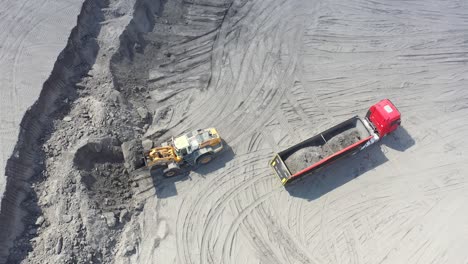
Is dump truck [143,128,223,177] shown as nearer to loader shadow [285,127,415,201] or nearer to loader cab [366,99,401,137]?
loader shadow [285,127,415,201]

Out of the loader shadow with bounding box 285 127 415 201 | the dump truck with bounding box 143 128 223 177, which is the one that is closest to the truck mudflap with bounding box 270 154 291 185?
the loader shadow with bounding box 285 127 415 201

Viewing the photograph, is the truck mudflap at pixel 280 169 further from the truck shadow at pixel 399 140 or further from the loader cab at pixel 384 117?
the truck shadow at pixel 399 140

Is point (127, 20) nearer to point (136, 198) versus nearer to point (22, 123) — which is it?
point (22, 123)

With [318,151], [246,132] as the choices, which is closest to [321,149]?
[318,151]

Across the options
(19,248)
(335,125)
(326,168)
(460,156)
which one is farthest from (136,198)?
(460,156)

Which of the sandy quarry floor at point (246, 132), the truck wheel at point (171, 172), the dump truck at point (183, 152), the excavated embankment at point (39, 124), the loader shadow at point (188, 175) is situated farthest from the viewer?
the loader shadow at point (188, 175)

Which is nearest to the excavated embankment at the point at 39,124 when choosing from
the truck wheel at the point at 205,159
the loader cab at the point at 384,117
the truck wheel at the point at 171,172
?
the truck wheel at the point at 171,172
